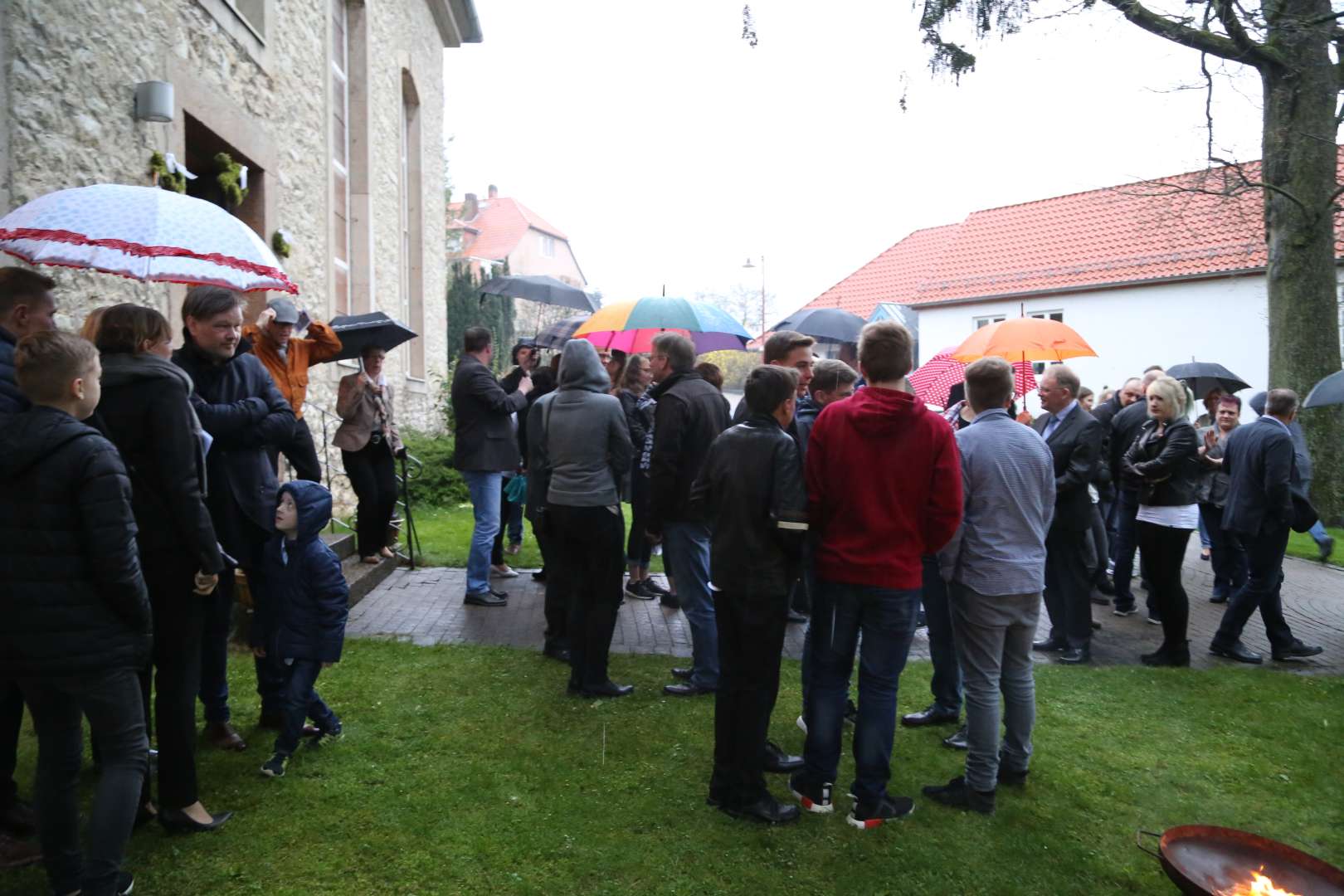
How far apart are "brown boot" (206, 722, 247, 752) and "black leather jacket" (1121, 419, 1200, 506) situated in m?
5.64

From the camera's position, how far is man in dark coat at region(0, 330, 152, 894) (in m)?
2.70

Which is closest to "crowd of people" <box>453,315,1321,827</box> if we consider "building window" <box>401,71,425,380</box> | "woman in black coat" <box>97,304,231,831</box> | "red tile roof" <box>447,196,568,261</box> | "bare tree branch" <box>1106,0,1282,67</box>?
"woman in black coat" <box>97,304,231,831</box>

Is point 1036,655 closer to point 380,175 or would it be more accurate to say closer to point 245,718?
point 245,718

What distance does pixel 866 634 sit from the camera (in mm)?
3832

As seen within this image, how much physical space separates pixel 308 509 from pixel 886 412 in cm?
246

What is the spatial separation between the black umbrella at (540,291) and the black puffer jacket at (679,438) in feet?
16.8

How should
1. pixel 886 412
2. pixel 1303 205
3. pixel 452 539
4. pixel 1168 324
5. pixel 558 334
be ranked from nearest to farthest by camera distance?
1. pixel 886 412
2. pixel 558 334
3. pixel 452 539
4. pixel 1303 205
5. pixel 1168 324

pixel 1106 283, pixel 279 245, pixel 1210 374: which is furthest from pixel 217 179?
pixel 1106 283

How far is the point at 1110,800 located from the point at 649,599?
4.18 m

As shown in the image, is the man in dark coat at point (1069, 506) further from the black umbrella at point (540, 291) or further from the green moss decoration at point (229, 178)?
the green moss decoration at point (229, 178)

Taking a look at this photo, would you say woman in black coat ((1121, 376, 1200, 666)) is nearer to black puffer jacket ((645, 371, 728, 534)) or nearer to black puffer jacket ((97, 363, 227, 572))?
black puffer jacket ((645, 371, 728, 534))

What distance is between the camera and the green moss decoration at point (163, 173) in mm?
6328

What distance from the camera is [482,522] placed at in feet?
23.7

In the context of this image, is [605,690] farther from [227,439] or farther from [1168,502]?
[1168,502]
